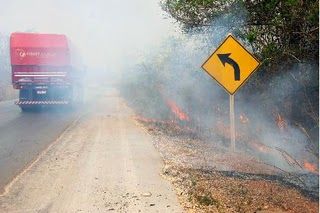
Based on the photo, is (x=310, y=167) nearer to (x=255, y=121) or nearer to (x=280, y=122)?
(x=280, y=122)

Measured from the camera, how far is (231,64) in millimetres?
7902

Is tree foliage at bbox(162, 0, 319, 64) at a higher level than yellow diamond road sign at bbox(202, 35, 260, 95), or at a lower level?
higher

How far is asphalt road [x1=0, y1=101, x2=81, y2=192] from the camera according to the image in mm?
7406

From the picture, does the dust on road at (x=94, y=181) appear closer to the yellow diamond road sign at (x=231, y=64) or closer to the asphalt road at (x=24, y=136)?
the asphalt road at (x=24, y=136)

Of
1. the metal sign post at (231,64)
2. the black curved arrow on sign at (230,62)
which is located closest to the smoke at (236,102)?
the metal sign post at (231,64)

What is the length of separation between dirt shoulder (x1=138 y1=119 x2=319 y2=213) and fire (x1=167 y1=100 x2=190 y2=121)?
13.0 ft

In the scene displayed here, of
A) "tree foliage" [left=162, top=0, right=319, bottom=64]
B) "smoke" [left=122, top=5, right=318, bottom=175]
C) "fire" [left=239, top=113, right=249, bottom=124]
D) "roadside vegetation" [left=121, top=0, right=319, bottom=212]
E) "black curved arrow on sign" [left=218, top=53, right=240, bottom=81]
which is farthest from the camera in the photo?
"fire" [left=239, top=113, right=249, bottom=124]

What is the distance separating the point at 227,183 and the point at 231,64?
2690 mm

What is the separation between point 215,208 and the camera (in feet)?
16.3

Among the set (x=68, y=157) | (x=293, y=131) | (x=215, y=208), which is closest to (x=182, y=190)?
(x=215, y=208)

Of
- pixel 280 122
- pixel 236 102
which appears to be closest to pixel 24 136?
pixel 236 102

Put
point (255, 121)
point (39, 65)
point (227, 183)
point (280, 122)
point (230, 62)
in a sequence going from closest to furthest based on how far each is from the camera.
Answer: point (227, 183)
point (230, 62)
point (280, 122)
point (255, 121)
point (39, 65)

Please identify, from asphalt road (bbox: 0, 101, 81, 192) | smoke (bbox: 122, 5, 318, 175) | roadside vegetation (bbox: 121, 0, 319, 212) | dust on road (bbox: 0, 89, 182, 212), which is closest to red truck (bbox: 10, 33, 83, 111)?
Answer: asphalt road (bbox: 0, 101, 81, 192)

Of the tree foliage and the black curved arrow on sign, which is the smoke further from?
the black curved arrow on sign
